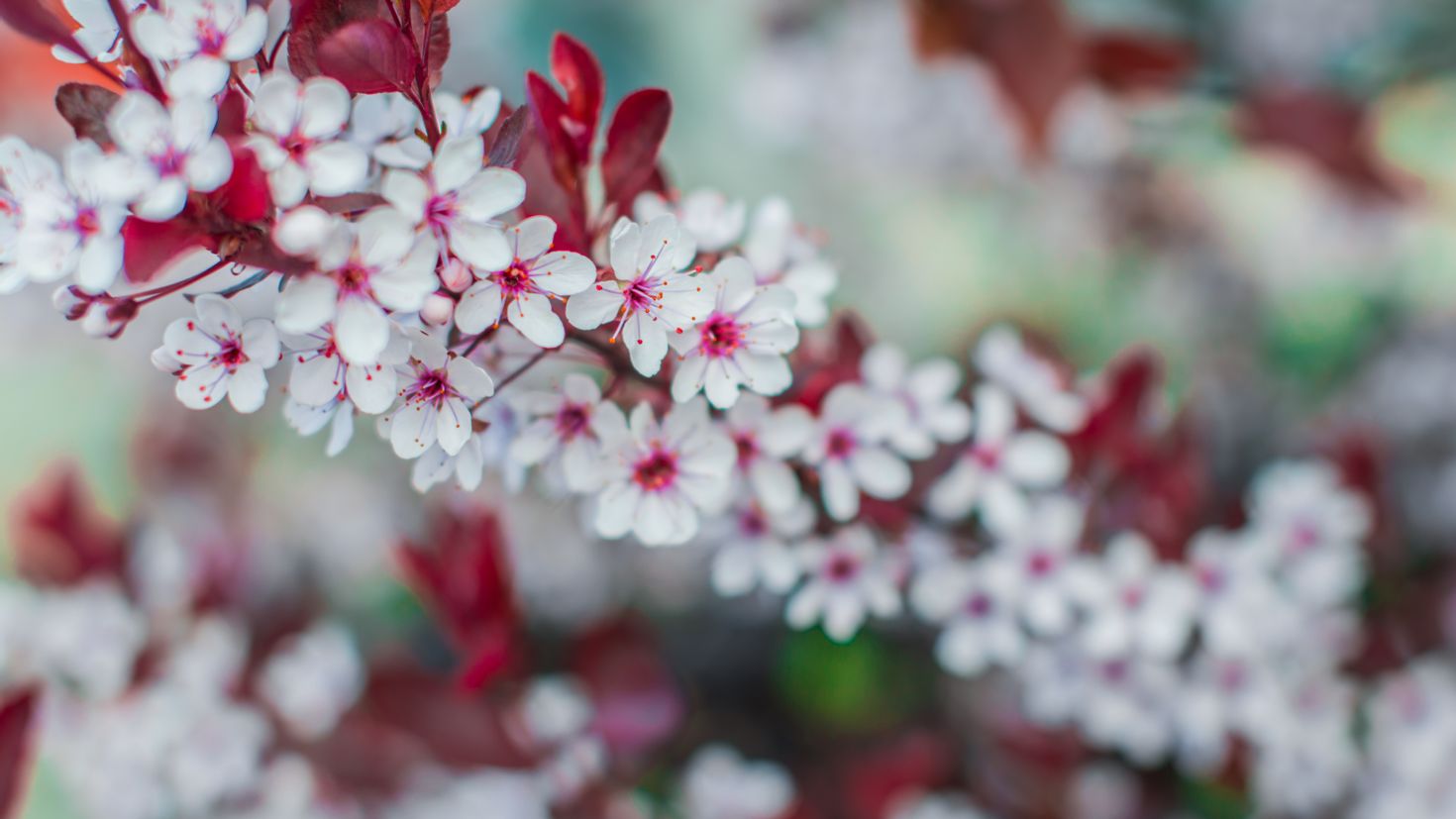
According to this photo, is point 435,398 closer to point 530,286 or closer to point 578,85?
point 530,286

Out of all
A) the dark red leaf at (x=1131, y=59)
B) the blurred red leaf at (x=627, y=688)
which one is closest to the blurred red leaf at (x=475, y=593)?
the blurred red leaf at (x=627, y=688)

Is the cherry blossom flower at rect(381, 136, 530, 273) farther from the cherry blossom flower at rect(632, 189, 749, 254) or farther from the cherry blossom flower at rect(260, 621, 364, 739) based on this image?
the cherry blossom flower at rect(260, 621, 364, 739)

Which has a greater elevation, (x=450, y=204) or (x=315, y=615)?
(x=315, y=615)

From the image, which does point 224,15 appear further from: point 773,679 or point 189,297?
point 773,679

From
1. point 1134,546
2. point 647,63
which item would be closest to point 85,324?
point 1134,546

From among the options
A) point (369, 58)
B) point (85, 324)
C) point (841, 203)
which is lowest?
point (85, 324)

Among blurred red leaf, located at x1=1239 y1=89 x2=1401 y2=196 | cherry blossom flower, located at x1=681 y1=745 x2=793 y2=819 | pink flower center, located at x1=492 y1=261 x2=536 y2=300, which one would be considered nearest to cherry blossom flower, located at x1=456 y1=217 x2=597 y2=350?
pink flower center, located at x1=492 y1=261 x2=536 y2=300

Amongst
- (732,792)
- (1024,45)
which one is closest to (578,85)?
(1024,45)

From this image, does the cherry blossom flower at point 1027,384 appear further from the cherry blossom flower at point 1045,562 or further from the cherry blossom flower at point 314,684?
the cherry blossom flower at point 314,684
